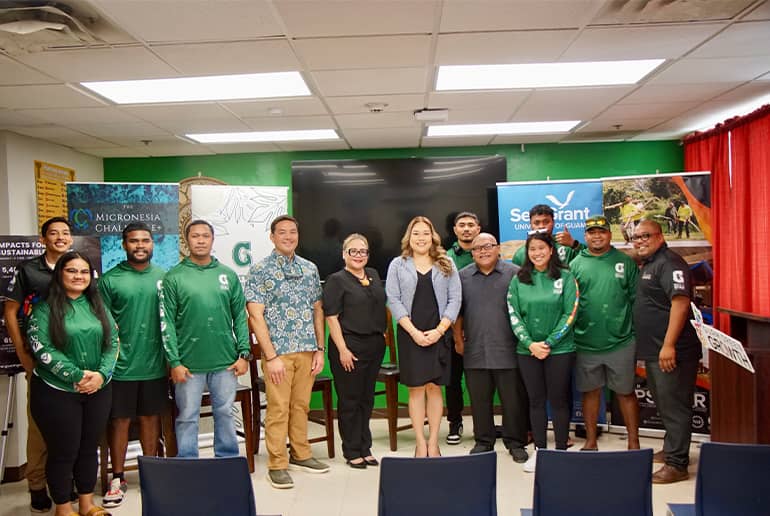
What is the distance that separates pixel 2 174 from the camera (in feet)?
16.2

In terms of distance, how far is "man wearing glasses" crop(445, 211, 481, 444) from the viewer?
4688 millimetres

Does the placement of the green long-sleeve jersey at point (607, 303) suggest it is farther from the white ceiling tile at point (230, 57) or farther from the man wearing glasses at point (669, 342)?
the white ceiling tile at point (230, 57)

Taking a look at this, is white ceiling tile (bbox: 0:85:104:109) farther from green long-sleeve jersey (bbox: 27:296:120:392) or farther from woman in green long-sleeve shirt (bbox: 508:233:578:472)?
woman in green long-sleeve shirt (bbox: 508:233:578:472)

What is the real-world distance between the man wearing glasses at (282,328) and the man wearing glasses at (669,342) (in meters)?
2.13

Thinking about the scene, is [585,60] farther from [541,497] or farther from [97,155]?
[97,155]

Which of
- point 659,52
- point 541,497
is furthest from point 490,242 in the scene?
point 541,497

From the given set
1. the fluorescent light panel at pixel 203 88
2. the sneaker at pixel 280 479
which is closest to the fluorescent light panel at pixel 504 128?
the fluorescent light panel at pixel 203 88

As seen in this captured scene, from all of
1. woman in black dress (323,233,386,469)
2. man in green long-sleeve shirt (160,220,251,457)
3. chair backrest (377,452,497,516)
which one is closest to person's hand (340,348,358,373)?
woman in black dress (323,233,386,469)

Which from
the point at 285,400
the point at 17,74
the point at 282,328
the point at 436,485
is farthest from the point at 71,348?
the point at 436,485

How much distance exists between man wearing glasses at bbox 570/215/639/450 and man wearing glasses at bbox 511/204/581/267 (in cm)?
35

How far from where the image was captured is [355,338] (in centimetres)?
414

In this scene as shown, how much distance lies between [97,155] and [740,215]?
6022mm

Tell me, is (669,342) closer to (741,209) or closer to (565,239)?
(565,239)

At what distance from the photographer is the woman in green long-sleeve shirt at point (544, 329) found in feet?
13.3
